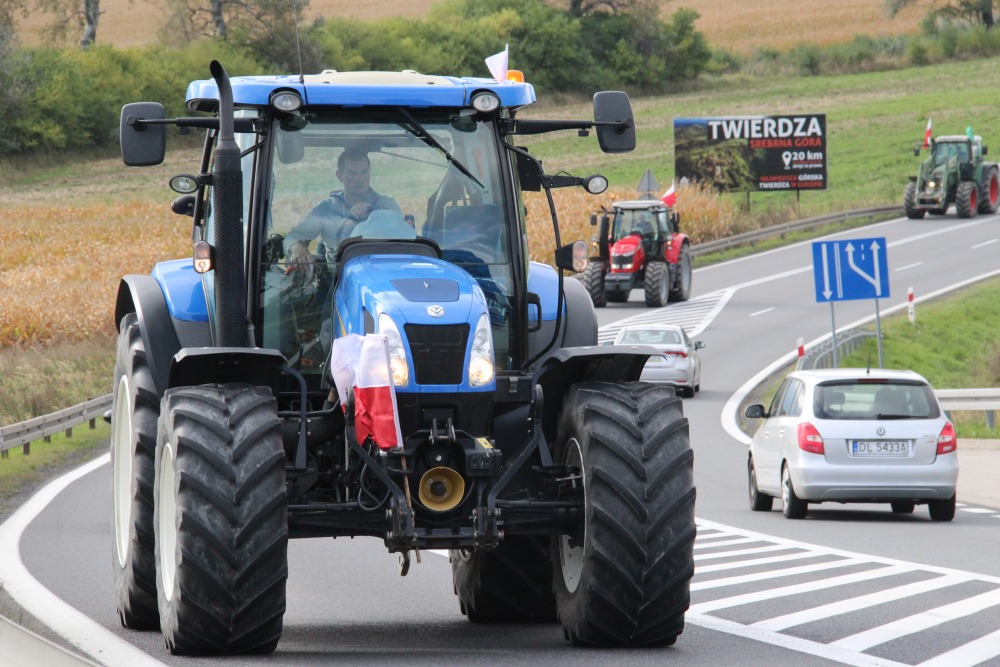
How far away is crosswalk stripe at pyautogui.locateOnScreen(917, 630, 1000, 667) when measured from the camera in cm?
693

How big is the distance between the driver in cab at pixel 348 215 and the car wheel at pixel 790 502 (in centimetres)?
928

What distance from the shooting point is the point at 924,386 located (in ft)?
52.0

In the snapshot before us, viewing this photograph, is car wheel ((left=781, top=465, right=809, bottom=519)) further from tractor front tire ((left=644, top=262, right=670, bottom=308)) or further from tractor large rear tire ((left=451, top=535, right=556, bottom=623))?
tractor front tire ((left=644, top=262, right=670, bottom=308))

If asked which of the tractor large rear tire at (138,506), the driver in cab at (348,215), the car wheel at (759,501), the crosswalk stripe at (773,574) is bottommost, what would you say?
the car wheel at (759,501)

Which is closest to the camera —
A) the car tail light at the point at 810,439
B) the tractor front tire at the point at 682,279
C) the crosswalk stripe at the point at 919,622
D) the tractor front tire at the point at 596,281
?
the crosswalk stripe at the point at 919,622

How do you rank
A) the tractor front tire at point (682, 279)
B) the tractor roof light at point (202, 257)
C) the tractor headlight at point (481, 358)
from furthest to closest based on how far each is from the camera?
the tractor front tire at point (682, 279), the tractor roof light at point (202, 257), the tractor headlight at point (481, 358)

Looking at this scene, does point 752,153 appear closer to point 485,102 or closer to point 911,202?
point 911,202

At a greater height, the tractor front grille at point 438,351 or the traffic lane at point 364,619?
the tractor front grille at point 438,351

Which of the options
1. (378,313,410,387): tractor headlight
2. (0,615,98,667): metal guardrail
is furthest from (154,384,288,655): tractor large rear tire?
(0,615,98,667): metal guardrail

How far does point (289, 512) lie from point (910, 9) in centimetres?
11994

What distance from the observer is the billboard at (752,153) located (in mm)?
56219

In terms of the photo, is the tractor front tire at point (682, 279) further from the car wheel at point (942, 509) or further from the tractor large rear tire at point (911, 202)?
the car wheel at point (942, 509)

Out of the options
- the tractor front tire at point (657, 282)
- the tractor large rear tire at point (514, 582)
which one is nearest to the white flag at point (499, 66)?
the tractor large rear tire at point (514, 582)

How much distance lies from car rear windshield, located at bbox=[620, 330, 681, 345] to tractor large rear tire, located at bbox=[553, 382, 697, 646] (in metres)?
22.7
